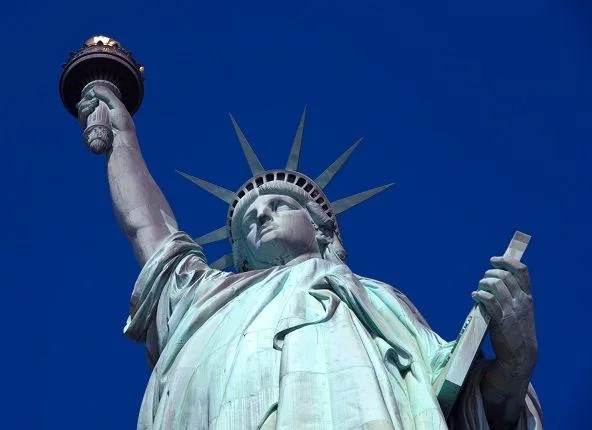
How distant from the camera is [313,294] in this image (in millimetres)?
13477

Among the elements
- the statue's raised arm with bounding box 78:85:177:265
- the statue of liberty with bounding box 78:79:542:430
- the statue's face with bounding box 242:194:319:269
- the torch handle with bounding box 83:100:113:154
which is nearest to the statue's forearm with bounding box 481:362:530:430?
the statue of liberty with bounding box 78:79:542:430

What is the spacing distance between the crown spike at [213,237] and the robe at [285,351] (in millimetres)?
1090

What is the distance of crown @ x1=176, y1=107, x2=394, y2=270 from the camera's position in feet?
51.0

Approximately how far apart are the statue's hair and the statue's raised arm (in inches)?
20.0

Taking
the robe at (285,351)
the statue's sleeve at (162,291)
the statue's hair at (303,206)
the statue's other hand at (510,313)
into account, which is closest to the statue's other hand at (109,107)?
the statue's hair at (303,206)

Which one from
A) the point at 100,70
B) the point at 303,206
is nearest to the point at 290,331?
the point at 303,206

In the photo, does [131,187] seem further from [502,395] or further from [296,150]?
[502,395]

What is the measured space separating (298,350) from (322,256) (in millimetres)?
2764

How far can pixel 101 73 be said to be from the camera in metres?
16.8

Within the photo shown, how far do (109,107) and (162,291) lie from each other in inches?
97.7

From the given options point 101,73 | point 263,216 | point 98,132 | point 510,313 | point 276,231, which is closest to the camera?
point 510,313

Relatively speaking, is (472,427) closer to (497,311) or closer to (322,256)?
(497,311)

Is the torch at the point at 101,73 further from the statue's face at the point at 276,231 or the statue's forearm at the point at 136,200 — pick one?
the statue's face at the point at 276,231

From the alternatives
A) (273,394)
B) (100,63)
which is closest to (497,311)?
(273,394)
